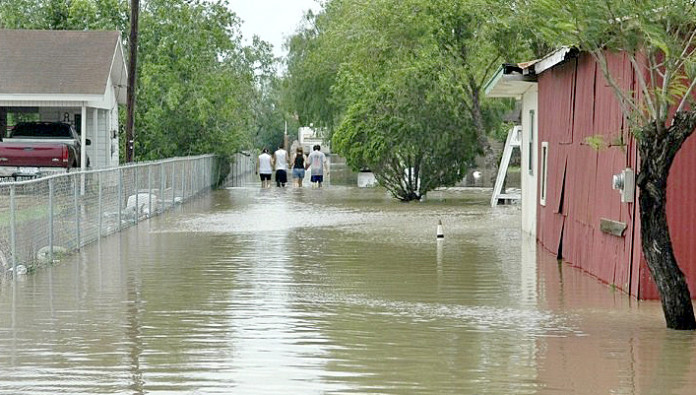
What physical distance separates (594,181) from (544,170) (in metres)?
5.65

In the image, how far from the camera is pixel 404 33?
42.1 metres

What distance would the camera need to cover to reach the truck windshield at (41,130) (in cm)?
4291

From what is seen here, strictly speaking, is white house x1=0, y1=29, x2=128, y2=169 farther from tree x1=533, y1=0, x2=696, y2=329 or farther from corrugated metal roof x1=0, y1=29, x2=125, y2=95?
tree x1=533, y1=0, x2=696, y2=329

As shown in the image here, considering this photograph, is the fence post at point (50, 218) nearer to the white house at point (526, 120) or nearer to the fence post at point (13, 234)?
the fence post at point (13, 234)

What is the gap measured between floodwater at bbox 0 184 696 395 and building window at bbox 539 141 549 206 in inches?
35.9

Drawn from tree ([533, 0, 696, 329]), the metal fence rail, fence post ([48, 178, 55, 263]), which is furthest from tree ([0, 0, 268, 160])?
tree ([533, 0, 696, 329])

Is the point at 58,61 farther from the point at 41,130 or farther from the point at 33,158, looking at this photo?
the point at 33,158

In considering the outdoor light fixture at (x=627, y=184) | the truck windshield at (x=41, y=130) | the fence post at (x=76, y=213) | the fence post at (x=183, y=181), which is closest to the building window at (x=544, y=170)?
the outdoor light fixture at (x=627, y=184)

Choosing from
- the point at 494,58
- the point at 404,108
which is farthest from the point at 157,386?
the point at 494,58

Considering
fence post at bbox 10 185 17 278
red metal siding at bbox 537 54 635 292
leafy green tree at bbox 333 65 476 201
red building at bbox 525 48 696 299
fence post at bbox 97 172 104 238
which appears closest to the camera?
red building at bbox 525 48 696 299

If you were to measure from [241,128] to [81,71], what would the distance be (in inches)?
Result: 449

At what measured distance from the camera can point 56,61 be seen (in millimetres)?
44000

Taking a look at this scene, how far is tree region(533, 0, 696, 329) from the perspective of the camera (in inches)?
512

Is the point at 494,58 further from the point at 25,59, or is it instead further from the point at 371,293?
the point at 371,293
